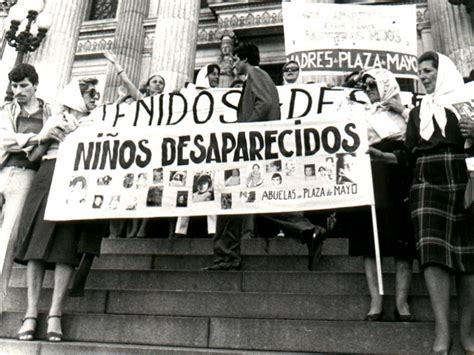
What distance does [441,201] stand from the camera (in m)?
3.67

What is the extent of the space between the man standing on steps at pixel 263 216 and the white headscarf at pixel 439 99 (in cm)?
168

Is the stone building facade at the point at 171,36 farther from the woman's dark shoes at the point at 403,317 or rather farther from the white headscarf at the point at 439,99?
the woman's dark shoes at the point at 403,317

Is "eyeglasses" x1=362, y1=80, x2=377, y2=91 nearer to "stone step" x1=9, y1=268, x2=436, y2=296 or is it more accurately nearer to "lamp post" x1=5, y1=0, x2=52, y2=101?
"stone step" x1=9, y1=268, x2=436, y2=296

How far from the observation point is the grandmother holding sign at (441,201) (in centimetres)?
350

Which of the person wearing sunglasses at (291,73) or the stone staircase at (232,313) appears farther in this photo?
the person wearing sunglasses at (291,73)

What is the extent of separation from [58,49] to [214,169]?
31.8 ft

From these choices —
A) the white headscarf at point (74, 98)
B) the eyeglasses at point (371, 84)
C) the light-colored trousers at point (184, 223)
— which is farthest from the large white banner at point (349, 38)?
the white headscarf at point (74, 98)

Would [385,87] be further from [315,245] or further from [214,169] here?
[214,169]

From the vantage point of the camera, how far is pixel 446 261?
350 cm

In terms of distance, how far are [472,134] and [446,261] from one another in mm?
969

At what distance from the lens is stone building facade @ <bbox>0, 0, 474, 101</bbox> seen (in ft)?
40.0

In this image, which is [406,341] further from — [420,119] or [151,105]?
[151,105]

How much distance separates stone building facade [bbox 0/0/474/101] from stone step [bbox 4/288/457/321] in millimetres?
7346

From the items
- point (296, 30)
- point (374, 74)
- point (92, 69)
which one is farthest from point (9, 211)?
point (92, 69)
